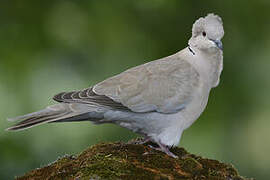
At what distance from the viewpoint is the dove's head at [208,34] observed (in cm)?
508

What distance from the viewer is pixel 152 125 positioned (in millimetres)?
5102

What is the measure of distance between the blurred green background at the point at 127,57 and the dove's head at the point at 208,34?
1.39m

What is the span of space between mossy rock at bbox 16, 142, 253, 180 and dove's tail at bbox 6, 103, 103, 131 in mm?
345

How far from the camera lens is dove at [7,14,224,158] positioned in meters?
4.95

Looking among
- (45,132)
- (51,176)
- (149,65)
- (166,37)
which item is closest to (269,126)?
(166,37)

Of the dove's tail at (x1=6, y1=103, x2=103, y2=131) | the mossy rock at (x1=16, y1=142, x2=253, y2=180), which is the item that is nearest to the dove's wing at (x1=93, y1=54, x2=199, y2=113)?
the dove's tail at (x1=6, y1=103, x2=103, y2=131)

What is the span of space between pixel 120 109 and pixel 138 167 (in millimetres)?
882

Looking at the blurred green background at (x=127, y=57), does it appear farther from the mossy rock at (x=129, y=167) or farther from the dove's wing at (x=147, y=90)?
the mossy rock at (x=129, y=167)

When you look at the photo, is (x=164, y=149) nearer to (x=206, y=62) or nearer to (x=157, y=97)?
(x=157, y=97)

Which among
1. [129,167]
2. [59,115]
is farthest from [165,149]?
[59,115]

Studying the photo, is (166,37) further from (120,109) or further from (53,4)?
(120,109)

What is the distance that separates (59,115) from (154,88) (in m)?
0.96

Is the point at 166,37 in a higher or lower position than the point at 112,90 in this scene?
higher

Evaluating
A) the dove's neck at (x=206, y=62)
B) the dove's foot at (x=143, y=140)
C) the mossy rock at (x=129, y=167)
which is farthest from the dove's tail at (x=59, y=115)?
the dove's neck at (x=206, y=62)
